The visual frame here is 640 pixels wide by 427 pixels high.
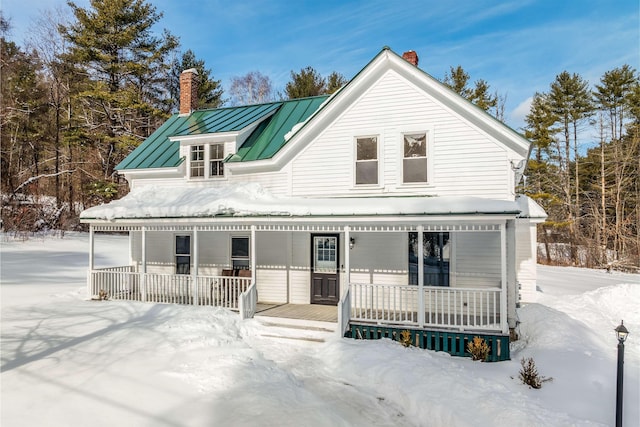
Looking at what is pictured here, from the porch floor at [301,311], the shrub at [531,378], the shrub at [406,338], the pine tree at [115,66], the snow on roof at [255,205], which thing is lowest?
the shrub at [531,378]

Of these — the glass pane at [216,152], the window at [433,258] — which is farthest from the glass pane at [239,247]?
the window at [433,258]

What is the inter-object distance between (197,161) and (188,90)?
16.6 feet

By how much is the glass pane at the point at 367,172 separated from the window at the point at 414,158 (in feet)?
2.80

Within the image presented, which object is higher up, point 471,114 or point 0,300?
point 471,114

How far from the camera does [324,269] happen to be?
40.5ft

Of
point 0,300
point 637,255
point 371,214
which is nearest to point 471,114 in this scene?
point 371,214

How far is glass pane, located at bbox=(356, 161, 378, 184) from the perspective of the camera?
11594 millimetres

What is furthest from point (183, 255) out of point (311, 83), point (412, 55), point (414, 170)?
point (311, 83)

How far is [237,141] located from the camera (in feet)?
45.7

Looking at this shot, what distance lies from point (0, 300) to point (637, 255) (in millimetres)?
32344

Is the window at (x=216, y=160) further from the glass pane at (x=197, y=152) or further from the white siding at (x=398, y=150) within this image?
the white siding at (x=398, y=150)

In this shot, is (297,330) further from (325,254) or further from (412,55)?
(412,55)

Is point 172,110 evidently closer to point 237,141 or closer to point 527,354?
point 237,141

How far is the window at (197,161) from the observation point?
1438cm
